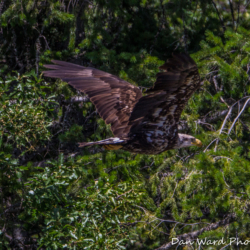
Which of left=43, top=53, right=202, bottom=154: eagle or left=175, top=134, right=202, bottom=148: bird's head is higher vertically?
left=43, top=53, right=202, bottom=154: eagle

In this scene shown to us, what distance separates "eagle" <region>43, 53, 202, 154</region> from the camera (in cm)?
407

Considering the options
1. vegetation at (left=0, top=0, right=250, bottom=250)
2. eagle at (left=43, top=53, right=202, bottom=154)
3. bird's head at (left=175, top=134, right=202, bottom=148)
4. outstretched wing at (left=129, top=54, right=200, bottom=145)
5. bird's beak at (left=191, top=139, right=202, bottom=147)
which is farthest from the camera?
bird's beak at (left=191, top=139, right=202, bottom=147)

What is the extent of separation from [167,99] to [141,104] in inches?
14.0

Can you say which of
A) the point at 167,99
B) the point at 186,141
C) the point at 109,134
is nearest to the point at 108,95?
the point at 109,134

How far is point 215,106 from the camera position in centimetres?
609

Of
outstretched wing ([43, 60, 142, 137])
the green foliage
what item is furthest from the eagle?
the green foliage

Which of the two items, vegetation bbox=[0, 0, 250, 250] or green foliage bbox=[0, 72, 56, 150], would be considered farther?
vegetation bbox=[0, 0, 250, 250]

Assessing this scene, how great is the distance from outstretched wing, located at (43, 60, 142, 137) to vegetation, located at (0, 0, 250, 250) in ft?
1.35

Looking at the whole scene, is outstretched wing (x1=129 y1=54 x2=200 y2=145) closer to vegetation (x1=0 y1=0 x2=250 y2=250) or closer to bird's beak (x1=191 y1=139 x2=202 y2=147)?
bird's beak (x1=191 y1=139 x2=202 y2=147)

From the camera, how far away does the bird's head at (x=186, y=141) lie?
5164mm

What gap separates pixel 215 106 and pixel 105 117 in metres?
1.73

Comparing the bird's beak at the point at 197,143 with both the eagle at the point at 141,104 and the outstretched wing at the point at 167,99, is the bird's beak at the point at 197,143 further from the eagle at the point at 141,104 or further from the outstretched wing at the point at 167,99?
the outstretched wing at the point at 167,99

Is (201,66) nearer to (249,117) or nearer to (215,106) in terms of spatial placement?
(215,106)

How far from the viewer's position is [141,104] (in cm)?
456
